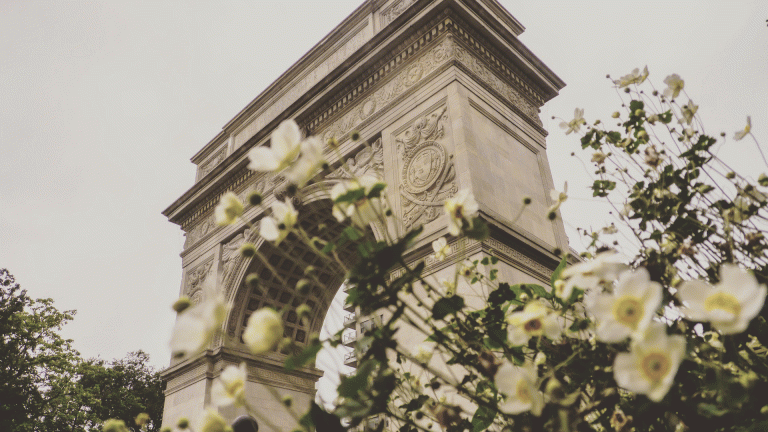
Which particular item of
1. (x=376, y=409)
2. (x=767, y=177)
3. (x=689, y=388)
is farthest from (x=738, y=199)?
(x=376, y=409)

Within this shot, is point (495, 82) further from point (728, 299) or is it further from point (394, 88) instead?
point (728, 299)

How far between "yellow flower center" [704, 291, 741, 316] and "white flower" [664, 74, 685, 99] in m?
1.41

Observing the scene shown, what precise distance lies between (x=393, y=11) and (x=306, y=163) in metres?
11.4

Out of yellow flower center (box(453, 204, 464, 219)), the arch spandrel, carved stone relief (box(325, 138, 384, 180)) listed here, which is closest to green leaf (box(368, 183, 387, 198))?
yellow flower center (box(453, 204, 464, 219))

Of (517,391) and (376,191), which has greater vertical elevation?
(376,191)

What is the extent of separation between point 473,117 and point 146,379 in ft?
94.6

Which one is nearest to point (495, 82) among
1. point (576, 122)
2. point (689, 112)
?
point (576, 122)

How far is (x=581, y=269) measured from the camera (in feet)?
3.32

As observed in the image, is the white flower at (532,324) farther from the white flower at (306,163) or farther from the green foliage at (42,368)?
the green foliage at (42,368)

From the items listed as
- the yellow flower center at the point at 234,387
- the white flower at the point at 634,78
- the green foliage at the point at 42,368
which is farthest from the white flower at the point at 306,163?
the green foliage at the point at 42,368

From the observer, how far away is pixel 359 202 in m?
1.28

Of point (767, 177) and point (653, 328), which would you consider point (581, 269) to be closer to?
point (653, 328)

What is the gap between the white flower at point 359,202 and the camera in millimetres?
1187

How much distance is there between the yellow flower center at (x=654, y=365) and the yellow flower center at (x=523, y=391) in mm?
215
